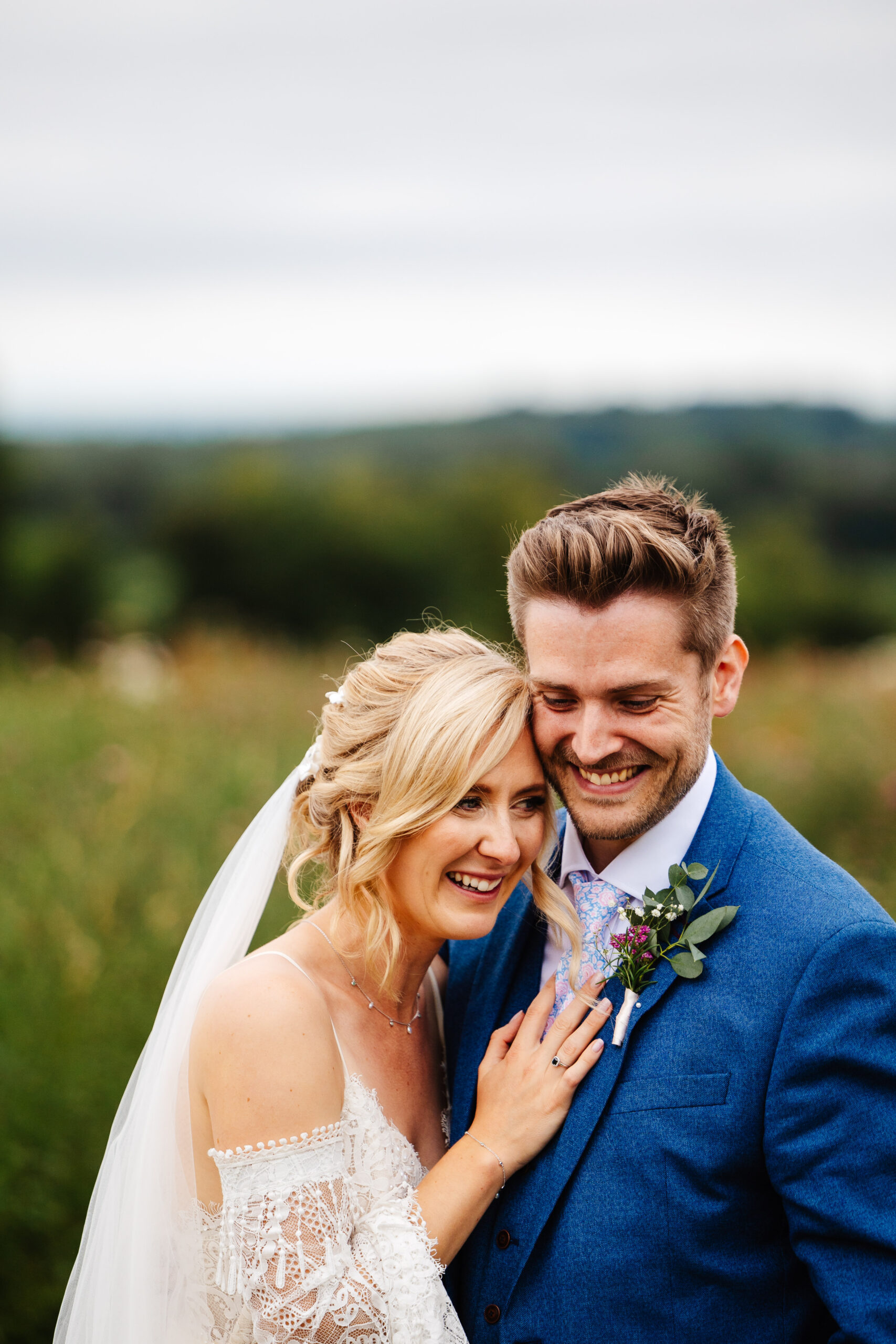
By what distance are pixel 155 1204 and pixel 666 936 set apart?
5.01ft

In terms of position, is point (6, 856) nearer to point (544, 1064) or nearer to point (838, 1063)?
point (544, 1064)

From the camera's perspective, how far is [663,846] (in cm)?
297

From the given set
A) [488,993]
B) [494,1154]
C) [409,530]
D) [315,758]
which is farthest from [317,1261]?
[409,530]

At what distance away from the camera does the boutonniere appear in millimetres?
2668

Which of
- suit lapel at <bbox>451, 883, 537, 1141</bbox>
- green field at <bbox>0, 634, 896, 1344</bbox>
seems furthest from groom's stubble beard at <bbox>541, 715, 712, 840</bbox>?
green field at <bbox>0, 634, 896, 1344</bbox>

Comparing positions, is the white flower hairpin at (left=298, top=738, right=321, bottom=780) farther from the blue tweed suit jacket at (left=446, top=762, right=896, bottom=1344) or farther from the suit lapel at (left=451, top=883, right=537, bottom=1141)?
the blue tweed suit jacket at (left=446, top=762, right=896, bottom=1344)

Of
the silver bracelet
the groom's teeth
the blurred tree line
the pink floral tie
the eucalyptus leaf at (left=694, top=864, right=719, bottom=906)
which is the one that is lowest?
the silver bracelet

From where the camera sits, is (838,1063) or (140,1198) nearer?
(838,1063)

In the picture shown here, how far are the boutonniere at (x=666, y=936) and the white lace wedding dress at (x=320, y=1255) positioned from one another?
724 millimetres

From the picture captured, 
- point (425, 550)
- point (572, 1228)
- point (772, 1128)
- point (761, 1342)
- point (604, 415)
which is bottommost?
point (761, 1342)

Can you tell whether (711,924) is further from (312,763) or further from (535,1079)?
(312,763)

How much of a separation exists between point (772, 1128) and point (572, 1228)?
1.72 feet

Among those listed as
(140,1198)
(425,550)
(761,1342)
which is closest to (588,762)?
(761,1342)

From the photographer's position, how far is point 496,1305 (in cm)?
274
